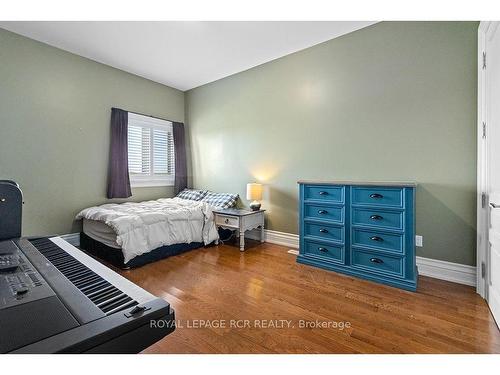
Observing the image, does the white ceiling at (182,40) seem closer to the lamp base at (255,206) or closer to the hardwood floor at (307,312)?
the lamp base at (255,206)

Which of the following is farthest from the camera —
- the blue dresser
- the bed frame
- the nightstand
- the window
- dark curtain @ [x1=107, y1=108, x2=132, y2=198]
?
the window

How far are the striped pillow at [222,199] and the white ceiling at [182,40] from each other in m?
2.02

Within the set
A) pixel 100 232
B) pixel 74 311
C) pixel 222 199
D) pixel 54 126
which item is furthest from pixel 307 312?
pixel 54 126

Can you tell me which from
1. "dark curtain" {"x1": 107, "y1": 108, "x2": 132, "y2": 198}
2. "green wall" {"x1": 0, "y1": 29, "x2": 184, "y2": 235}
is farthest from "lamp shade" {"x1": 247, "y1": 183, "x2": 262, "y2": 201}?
"green wall" {"x1": 0, "y1": 29, "x2": 184, "y2": 235}

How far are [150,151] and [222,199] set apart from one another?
166 cm

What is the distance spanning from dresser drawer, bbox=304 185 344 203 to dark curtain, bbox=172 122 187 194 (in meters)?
2.71

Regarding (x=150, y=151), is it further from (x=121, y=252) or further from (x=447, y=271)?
(x=447, y=271)

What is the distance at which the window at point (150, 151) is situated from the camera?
13.5 ft

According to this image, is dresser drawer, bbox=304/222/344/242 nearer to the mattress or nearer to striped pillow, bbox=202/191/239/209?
striped pillow, bbox=202/191/239/209

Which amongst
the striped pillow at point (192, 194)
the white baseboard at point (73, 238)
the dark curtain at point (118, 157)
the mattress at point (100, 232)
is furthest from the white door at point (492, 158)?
the white baseboard at point (73, 238)

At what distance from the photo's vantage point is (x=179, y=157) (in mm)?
4652

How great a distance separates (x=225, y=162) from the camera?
4234 mm

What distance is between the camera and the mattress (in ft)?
9.15
